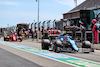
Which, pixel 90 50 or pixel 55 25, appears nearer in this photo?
pixel 90 50

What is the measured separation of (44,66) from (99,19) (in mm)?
18632

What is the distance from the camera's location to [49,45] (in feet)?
49.3

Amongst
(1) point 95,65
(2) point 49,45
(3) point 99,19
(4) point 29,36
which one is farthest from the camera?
(4) point 29,36

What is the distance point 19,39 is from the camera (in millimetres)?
30078

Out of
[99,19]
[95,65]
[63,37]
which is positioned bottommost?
[95,65]

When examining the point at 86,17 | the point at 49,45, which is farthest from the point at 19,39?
the point at 49,45

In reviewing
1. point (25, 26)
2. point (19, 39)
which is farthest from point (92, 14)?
point (25, 26)

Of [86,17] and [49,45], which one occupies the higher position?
[86,17]

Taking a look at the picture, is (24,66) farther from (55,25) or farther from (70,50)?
(55,25)

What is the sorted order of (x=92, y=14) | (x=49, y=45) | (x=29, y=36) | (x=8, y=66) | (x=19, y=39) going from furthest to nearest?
(x=29, y=36)
(x=19, y=39)
(x=92, y=14)
(x=49, y=45)
(x=8, y=66)

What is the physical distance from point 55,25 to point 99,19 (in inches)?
307

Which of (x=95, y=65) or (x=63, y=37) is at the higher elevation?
(x=63, y=37)

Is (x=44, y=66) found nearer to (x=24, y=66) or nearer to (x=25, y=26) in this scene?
(x=24, y=66)

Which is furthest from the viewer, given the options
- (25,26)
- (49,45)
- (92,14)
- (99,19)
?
(25,26)
